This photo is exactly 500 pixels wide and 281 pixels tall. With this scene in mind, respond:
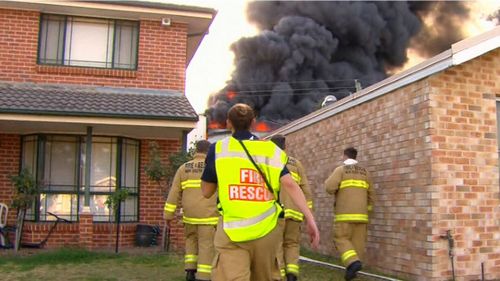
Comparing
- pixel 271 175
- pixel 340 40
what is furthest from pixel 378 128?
pixel 340 40

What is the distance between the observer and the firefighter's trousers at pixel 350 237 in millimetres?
7223

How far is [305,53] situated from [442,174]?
121ft

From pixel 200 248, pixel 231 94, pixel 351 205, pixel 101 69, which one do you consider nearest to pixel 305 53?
pixel 231 94

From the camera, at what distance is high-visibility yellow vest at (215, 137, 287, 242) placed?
383 centimetres

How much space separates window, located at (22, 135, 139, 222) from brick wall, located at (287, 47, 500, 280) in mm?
5520

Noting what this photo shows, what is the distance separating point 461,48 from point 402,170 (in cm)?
173

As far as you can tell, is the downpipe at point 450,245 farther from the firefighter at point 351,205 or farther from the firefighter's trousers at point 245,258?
the firefighter's trousers at point 245,258

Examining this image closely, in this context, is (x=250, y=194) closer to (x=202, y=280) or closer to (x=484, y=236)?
(x=202, y=280)

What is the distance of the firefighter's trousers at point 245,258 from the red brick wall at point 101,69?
8.06 m

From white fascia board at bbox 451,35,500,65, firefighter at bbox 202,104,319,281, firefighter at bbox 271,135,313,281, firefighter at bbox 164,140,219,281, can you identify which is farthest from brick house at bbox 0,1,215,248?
firefighter at bbox 202,104,319,281

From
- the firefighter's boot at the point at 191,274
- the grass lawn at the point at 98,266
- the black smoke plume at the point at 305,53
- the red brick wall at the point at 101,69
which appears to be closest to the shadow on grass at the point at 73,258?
the grass lawn at the point at 98,266

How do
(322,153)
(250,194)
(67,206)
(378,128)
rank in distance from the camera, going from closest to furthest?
(250,194) → (378,128) → (322,153) → (67,206)

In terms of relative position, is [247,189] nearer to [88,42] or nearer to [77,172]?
[77,172]

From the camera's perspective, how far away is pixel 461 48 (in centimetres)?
639
